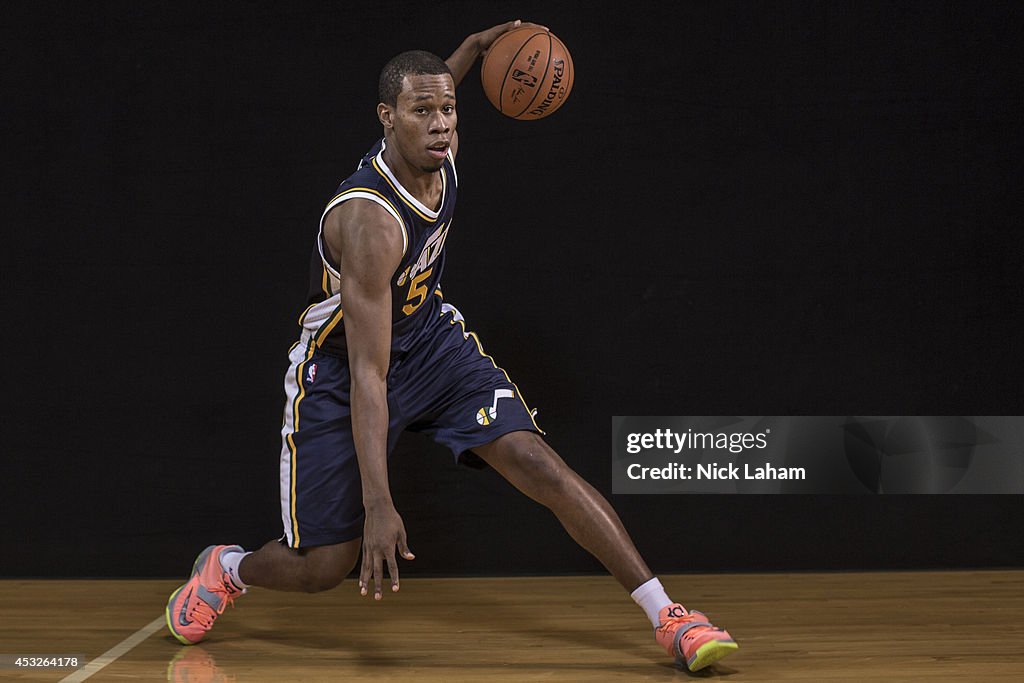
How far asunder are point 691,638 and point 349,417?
91 cm

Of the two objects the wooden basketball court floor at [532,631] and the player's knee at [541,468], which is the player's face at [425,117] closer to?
the player's knee at [541,468]

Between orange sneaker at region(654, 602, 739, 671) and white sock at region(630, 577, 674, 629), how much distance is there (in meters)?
0.01

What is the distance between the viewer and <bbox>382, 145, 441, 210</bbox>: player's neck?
243cm

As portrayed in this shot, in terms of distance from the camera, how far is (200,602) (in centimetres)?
259

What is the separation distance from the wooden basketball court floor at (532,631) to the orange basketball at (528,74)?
A: 4.28ft

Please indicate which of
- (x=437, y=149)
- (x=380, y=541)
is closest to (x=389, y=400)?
(x=380, y=541)

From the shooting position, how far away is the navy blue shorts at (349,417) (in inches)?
98.3

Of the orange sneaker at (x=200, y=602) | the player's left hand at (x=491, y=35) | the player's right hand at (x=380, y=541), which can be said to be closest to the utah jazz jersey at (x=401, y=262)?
the player's left hand at (x=491, y=35)

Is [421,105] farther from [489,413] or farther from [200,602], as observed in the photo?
[200,602]

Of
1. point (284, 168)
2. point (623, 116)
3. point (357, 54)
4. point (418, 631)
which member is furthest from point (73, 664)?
point (623, 116)

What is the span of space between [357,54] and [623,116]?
2.72 ft

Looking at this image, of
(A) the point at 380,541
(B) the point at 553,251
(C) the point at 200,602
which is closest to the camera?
(A) the point at 380,541

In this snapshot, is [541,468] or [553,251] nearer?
[541,468]

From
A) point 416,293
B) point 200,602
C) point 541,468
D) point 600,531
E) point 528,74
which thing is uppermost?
point 528,74
